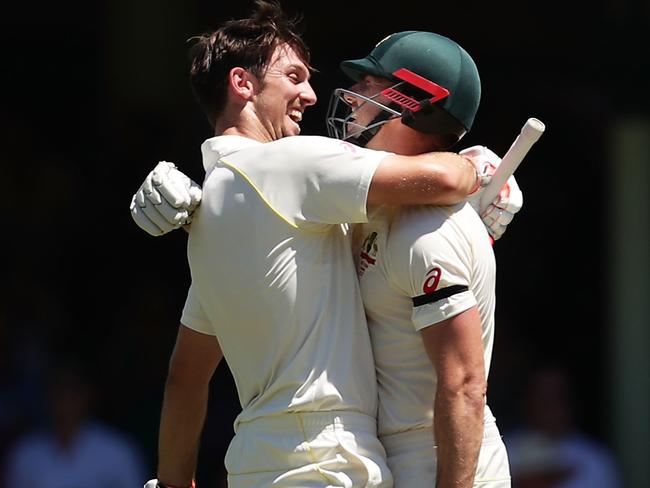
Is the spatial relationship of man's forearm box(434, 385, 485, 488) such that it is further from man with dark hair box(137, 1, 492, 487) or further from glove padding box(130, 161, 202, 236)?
glove padding box(130, 161, 202, 236)

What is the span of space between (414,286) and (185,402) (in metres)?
0.81

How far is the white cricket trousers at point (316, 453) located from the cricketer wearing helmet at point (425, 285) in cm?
7

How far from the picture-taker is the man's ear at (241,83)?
11.1 ft

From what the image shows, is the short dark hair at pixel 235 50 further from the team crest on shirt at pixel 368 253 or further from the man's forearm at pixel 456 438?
the man's forearm at pixel 456 438

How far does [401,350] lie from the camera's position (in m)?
3.14

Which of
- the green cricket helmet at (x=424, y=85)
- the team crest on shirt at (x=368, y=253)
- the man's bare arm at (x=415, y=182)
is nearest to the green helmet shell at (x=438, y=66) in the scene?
the green cricket helmet at (x=424, y=85)

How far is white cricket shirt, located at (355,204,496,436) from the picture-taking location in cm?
304

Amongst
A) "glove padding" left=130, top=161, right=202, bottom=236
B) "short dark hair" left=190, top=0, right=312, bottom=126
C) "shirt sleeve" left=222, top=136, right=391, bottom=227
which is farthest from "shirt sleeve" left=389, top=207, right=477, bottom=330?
"short dark hair" left=190, top=0, right=312, bottom=126

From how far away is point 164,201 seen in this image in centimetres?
319

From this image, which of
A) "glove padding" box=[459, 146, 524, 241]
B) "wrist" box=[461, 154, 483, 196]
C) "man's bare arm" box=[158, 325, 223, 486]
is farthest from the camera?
"man's bare arm" box=[158, 325, 223, 486]

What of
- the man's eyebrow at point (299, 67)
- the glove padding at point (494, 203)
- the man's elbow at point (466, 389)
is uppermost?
the man's eyebrow at point (299, 67)
